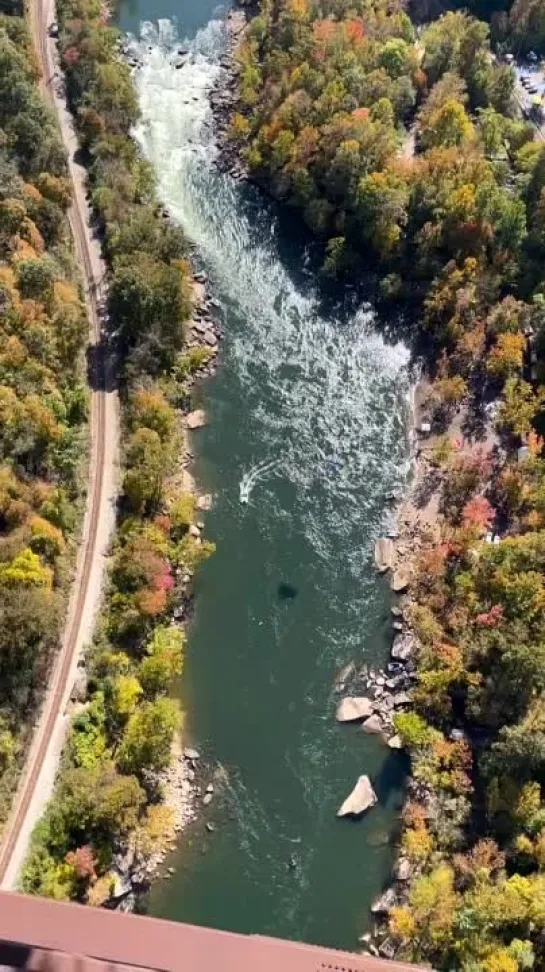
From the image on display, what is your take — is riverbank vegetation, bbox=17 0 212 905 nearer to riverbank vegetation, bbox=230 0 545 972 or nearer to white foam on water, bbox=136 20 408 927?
white foam on water, bbox=136 20 408 927

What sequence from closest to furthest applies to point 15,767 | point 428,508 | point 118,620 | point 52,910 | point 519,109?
point 52,910 → point 15,767 → point 118,620 → point 428,508 → point 519,109

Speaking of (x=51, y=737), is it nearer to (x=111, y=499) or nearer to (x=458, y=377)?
(x=111, y=499)

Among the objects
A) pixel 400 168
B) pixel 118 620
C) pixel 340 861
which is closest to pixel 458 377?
pixel 400 168

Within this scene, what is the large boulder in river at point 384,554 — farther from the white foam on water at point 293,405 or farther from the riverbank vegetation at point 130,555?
the riverbank vegetation at point 130,555

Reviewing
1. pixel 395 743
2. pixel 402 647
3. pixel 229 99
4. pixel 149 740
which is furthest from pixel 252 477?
pixel 229 99

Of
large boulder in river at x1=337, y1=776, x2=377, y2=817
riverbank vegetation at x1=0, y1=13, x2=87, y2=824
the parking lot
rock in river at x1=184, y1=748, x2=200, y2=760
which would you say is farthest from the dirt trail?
the parking lot

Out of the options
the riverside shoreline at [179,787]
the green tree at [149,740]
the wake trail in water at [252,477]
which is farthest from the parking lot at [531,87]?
the green tree at [149,740]
